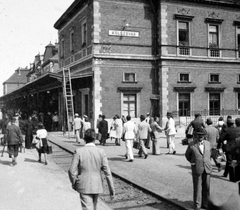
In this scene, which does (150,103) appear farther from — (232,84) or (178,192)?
(178,192)

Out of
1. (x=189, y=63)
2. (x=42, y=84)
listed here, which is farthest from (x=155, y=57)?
(x=42, y=84)

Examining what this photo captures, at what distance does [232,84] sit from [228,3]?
630 centimetres

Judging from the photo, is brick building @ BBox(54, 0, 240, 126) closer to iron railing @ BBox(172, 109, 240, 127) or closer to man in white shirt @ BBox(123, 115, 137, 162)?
iron railing @ BBox(172, 109, 240, 127)

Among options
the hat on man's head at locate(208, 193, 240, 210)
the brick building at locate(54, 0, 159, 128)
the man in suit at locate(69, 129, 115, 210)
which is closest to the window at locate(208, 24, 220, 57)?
the brick building at locate(54, 0, 159, 128)

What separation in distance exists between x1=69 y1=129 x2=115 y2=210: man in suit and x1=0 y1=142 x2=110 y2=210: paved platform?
1.79 metres

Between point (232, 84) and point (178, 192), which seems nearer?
point (178, 192)

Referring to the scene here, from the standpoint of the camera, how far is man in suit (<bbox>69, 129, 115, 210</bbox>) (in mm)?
3965

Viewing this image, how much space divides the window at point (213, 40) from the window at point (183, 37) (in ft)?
6.66

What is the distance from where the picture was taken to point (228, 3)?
75.5ft

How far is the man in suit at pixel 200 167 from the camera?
17.7ft

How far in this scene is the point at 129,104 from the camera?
2114 cm

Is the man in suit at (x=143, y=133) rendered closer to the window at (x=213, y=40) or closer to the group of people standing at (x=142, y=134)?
the group of people standing at (x=142, y=134)

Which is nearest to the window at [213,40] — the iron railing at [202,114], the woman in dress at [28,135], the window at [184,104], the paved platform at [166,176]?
the window at [184,104]

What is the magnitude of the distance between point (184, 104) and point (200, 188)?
55.7ft
